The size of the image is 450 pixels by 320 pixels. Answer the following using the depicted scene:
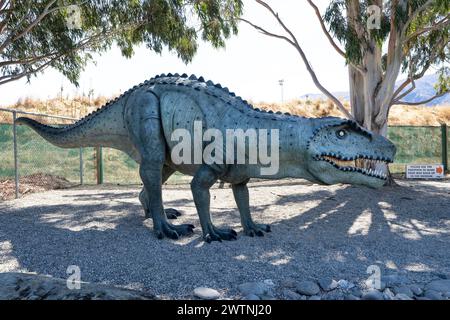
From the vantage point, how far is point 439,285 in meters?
3.18

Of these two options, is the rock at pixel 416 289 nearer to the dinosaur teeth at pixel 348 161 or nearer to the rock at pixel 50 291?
the dinosaur teeth at pixel 348 161

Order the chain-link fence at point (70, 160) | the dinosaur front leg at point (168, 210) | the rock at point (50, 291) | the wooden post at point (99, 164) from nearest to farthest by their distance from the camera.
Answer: the rock at point (50, 291)
the dinosaur front leg at point (168, 210)
the chain-link fence at point (70, 160)
the wooden post at point (99, 164)

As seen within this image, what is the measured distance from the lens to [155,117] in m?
4.50

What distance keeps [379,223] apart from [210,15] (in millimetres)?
6734

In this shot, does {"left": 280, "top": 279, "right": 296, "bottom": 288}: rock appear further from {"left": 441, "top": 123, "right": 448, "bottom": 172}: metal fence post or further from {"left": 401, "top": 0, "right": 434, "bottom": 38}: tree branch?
{"left": 441, "top": 123, "right": 448, "bottom": 172}: metal fence post

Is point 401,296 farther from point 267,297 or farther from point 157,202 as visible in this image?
point 157,202

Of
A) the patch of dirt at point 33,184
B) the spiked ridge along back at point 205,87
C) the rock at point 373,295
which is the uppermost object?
the spiked ridge along back at point 205,87

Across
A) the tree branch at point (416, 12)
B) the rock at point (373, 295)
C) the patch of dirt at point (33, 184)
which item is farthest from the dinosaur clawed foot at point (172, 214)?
the tree branch at point (416, 12)

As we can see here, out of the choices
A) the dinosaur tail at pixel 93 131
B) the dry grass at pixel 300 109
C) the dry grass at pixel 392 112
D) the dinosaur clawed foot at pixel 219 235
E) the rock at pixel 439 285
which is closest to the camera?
the rock at pixel 439 285

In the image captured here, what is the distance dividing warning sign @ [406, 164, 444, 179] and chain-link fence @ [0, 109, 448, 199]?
2.94 metres

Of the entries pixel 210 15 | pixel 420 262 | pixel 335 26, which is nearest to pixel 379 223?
pixel 420 262

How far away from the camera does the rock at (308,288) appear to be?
3021 mm

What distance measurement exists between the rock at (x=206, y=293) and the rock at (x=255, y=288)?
0.20 m

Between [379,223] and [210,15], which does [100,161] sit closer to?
[210,15]
